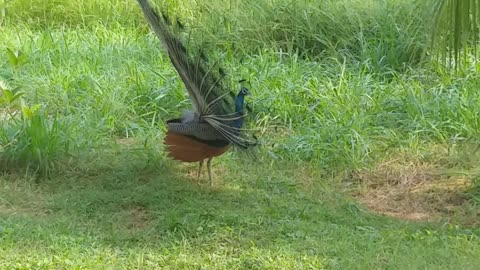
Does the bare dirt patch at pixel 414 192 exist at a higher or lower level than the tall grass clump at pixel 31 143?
A: lower

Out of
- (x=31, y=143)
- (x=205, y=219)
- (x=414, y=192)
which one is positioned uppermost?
(x=31, y=143)

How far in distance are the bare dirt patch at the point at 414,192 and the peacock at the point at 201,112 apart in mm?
790

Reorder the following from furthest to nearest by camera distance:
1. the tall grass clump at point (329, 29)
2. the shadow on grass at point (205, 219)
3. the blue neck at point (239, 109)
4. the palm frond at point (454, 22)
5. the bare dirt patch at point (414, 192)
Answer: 1. the tall grass clump at point (329, 29)
2. the blue neck at point (239, 109)
3. the bare dirt patch at point (414, 192)
4. the shadow on grass at point (205, 219)
5. the palm frond at point (454, 22)

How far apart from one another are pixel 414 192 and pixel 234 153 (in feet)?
3.84

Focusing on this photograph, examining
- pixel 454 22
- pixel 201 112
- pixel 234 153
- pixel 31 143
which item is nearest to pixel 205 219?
pixel 201 112

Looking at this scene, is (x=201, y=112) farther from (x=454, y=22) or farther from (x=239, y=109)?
(x=454, y=22)

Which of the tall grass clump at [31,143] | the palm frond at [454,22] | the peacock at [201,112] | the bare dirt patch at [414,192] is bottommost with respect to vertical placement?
the bare dirt patch at [414,192]

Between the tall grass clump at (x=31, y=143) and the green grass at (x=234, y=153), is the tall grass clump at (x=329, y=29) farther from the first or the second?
the tall grass clump at (x=31, y=143)

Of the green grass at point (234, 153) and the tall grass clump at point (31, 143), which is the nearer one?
the green grass at point (234, 153)

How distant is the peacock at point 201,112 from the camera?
4480 mm

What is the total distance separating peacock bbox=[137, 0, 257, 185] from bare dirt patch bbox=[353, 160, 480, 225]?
79 cm

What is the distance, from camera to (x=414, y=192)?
4.69 meters

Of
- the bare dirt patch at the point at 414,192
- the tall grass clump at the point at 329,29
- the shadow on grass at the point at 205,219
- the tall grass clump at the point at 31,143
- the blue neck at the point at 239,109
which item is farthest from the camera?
the tall grass clump at the point at 329,29

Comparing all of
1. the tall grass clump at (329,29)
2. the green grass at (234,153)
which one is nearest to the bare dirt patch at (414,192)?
the green grass at (234,153)
